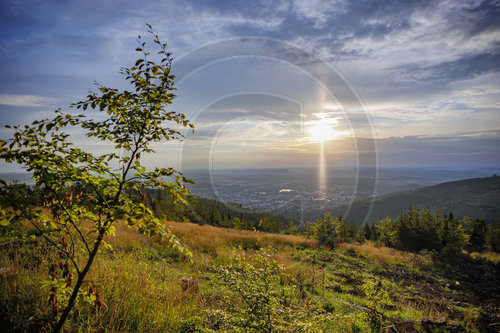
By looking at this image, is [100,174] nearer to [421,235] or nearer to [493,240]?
[421,235]

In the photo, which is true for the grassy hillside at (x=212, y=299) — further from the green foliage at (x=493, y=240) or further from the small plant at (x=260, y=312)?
the green foliage at (x=493, y=240)

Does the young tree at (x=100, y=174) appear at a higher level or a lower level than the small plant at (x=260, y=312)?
higher

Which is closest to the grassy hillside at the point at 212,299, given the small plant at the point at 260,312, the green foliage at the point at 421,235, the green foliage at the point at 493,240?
the small plant at the point at 260,312

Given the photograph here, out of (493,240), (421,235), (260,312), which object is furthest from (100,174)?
(493,240)

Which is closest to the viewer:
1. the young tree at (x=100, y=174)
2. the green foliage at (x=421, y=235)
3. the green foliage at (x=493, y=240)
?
the young tree at (x=100, y=174)

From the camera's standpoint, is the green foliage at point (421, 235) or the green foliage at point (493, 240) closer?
the green foliage at point (421, 235)

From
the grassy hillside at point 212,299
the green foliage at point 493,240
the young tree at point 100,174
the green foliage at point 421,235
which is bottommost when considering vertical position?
the green foliage at point 493,240

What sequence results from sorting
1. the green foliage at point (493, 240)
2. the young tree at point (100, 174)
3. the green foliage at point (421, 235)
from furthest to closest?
the green foliage at point (493, 240) < the green foliage at point (421, 235) < the young tree at point (100, 174)

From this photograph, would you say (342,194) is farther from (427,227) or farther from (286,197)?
(427,227)

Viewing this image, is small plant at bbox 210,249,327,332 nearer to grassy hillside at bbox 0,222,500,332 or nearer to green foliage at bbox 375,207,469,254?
grassy hillside at bbox 0,222,500,332

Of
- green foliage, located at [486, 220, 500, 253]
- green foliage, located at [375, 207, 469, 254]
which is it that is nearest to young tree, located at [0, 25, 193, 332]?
green foliage, located at [375, 207, 469, 254]

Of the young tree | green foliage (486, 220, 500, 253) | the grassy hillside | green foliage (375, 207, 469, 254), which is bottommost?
green foliage (486, 220, 500, 253)

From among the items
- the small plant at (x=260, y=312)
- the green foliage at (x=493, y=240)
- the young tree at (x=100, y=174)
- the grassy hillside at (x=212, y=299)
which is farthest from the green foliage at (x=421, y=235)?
the young tree at (x=100, y=174)

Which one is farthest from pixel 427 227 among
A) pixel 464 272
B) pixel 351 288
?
pixel 351 288
